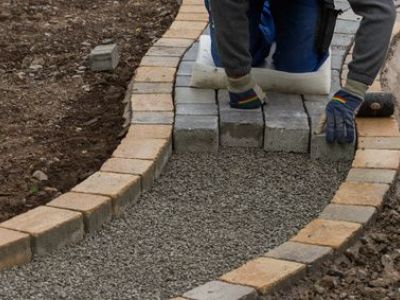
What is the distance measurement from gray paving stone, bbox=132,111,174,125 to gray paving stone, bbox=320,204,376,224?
0.92m

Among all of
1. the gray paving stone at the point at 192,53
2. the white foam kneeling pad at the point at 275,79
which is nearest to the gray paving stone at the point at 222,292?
the white foam kneeling pad at the point at 275,79

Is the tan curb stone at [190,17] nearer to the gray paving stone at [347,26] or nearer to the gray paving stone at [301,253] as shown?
the gray paving stone at [347,26]

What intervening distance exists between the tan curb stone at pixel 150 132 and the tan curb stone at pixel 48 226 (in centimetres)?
71

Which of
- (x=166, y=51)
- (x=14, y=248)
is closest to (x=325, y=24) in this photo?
(x=166, y=51)

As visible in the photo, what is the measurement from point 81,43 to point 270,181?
1813mm

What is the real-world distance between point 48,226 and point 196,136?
97cm

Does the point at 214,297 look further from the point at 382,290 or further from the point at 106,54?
the point at 106,54

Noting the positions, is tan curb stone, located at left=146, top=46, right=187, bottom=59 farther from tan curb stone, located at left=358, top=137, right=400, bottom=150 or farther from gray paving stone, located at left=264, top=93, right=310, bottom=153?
tan curb stone, located at left=358, top=137, right=400, bottom=150

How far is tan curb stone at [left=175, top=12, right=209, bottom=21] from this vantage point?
539 cm

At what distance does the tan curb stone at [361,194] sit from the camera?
345cm

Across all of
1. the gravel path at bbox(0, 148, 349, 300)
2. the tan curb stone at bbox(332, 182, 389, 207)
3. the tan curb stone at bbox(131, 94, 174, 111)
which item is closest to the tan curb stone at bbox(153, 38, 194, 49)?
the tan curb stone at bbox(131, 94, 174, 111)

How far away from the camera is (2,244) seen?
10.0 ft

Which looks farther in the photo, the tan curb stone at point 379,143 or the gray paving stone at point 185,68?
the gray paving stone at point 185,68

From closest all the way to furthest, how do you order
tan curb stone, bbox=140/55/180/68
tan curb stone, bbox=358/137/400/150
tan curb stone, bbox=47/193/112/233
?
tan curb stone, bbox=47/193/112/233
tan curb stone, bbox=358/137/400/150
tan curb stone, bbox=140/55/180/68
